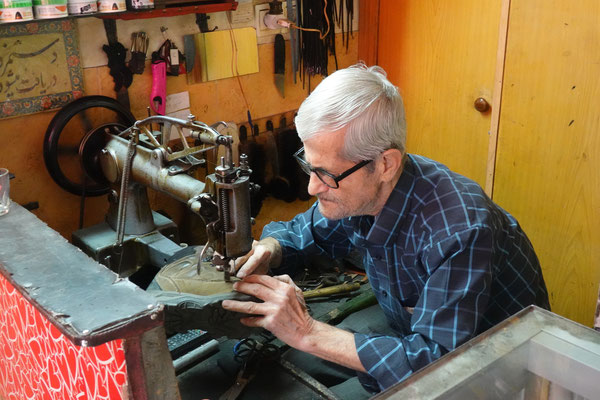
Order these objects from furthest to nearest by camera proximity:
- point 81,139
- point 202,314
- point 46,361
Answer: point 81,139 < point 202,314 < point 46,361

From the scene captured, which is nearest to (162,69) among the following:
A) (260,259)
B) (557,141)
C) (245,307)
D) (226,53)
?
(226,53)

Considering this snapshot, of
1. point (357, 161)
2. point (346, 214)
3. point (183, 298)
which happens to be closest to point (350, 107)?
point (357, 161)

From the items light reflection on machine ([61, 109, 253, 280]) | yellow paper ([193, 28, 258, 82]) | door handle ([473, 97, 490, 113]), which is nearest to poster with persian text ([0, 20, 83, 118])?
light reflection on machine ([61, 109, 253, 280])

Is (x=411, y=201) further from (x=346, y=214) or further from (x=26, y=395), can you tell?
(x=26, y=395)

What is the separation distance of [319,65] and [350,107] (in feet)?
5.18

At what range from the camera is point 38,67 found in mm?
2076

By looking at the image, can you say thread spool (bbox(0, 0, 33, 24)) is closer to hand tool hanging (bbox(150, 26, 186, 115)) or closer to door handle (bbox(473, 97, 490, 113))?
hand tool hanging (bbox(150, 26, 186, 115))

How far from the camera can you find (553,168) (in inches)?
105

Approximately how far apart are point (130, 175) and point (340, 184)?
768 mm

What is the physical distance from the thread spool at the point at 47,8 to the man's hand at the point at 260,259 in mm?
913

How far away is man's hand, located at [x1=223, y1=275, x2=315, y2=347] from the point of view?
1.52 metres

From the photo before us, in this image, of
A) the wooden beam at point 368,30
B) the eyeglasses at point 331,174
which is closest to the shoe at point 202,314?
the eyeglasses at point 331,174

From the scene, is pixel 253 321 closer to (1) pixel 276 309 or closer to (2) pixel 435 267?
(1) pixel 276 309

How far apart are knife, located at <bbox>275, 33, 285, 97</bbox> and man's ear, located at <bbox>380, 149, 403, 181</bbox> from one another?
1.38m
